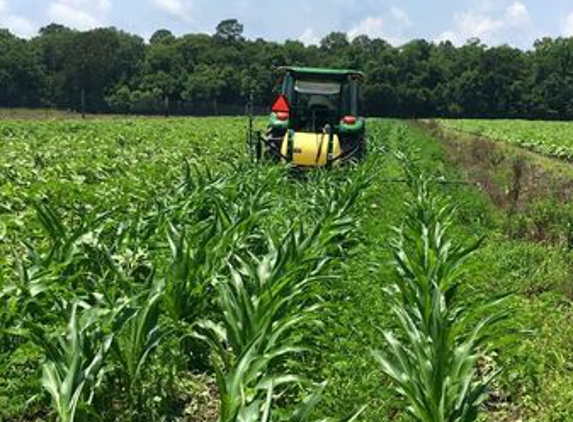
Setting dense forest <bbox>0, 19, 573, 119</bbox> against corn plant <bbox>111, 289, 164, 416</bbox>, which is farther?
dense forest <bbox>0, 19, 573, 119</bbox>

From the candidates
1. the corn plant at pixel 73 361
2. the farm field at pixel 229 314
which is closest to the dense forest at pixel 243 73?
the farm field at pixel 229 314

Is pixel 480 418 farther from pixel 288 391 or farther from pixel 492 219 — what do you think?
pixel 492 219

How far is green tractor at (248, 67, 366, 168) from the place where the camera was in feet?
40.6

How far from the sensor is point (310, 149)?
38.0ft

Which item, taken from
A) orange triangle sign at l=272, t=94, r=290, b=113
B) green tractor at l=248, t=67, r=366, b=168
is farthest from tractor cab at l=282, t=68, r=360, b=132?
orange triangle sign at l=272, t=94, r=290, b=113

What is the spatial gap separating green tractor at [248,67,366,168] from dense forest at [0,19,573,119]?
4547 centimetres

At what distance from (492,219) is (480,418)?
20.0 feet

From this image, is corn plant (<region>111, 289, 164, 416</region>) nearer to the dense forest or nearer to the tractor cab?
the tractor cab

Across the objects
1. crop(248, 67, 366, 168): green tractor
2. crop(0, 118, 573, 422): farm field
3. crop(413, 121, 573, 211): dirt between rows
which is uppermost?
crop(248, 67, 366, 168): green tractor

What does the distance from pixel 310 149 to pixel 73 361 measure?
342 inches

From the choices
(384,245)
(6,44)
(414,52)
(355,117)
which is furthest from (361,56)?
(384,245)

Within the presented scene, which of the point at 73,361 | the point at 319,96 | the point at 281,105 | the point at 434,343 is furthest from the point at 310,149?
the point at 73,361

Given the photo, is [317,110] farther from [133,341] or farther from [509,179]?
[133,341]

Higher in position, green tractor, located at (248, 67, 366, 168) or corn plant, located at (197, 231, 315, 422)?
green tractor, located at (248, 67, 366, 168)
